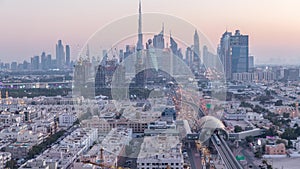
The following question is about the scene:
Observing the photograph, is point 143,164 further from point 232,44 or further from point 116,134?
point 232,44

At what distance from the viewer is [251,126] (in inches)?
220

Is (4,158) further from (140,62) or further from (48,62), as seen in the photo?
(48,62)

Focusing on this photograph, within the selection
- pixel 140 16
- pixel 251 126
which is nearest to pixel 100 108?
pixel 251 126

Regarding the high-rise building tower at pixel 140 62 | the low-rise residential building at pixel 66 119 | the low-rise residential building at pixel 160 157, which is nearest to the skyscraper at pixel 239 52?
the high-rise building tower at pixel 140 62

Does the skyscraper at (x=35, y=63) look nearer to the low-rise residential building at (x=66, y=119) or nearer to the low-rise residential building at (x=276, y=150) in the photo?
the low-rise residential building at (x=66, y=119)

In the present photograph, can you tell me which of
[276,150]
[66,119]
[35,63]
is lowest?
[276,150]

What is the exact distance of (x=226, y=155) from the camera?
13.3 feet

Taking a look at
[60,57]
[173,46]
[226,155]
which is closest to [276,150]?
[226,155]

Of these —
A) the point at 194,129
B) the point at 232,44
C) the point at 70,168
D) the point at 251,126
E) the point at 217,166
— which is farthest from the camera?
the point at 232,44

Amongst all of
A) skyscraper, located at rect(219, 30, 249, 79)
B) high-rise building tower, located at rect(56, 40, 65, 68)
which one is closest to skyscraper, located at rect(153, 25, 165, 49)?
skyscraper, located at rect(219, 30, 249, 79)

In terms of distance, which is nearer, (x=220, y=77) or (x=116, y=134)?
(x=116, y=134)

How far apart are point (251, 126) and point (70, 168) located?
3.00 metres

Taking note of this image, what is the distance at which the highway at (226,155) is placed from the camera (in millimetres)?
3686

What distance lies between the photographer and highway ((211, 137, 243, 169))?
12.1ft
